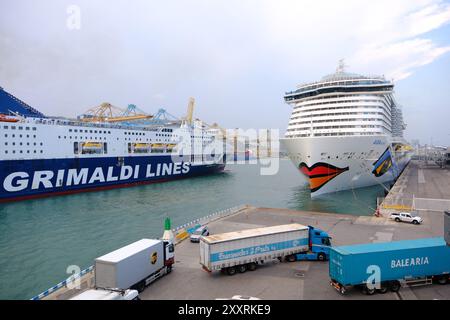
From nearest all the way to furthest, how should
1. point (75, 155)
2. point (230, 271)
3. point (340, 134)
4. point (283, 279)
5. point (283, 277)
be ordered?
point (283, 279), point (283, 277), point (230, 271), point (340, 134), point (75, 155)

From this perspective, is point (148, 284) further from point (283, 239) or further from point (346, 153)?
point (346, 153)

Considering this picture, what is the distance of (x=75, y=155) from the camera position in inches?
1438

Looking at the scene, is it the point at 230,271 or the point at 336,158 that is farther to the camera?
the point at 336,158

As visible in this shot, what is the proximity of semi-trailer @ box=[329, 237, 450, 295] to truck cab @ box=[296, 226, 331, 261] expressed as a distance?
253 centimetres

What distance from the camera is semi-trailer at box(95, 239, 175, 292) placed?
8531mm

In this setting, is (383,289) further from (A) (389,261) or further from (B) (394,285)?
(A) (389,261)

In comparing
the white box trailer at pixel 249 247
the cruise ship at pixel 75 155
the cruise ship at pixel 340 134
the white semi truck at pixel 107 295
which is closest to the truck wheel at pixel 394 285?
the white box trailer at pixel 249 247

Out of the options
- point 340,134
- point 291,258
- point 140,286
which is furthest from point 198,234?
point 340,134

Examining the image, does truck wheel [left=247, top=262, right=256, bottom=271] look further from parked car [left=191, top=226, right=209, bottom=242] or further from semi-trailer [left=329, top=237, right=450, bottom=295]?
parked car [left=191, top=226, right=209, bottom=242]

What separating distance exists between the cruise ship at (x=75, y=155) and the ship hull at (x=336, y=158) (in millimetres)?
23161

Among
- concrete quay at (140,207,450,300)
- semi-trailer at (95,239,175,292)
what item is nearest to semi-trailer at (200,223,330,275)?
concrete quay at (140,207,450,300)

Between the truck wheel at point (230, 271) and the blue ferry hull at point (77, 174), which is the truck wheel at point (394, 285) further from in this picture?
the blue ferry hull at point (77, 174)

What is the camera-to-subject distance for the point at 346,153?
86.7 ft

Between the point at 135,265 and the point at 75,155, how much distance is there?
3141 cm
